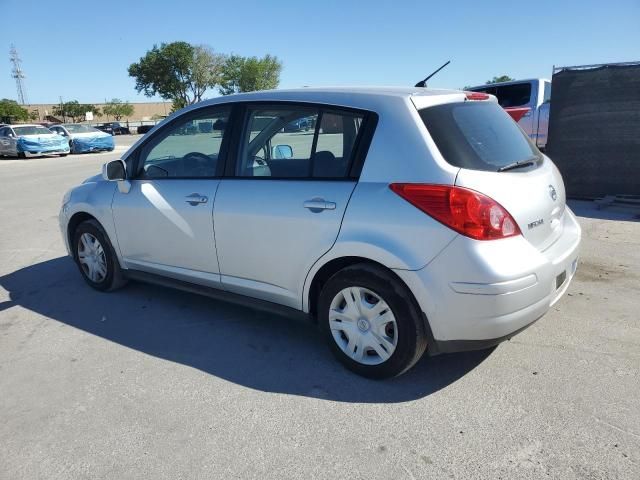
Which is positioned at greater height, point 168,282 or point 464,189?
point 464,189

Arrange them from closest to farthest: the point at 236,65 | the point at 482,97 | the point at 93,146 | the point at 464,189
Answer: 1. the point at 464,189
2. the point at 482,97
3. the point at 93,146
4. the point at 236,65

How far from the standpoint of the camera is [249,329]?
3891 millimetres

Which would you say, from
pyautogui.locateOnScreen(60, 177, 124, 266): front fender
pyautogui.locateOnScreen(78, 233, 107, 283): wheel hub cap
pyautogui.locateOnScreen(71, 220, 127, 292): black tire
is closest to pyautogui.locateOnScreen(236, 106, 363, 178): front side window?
pyautogui.locateOnScreen(60, 177, 124, 266): front fender

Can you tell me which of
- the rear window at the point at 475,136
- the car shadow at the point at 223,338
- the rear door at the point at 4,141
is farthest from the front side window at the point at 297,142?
the rear door at the point at 4,141

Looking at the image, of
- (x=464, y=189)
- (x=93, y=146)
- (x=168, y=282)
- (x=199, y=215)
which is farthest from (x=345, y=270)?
(x=93, y=146)

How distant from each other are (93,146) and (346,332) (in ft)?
86.5

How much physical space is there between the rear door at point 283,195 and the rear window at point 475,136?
473 mm

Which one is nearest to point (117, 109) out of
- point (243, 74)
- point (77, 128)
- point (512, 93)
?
point (243, 74)

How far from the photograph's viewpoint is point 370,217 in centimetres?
285

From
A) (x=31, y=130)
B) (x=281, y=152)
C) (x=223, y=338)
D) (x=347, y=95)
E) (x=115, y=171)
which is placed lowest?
(x=223, y=338)

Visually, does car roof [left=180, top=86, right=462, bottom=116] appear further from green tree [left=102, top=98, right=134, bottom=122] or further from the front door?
green tree [left=102, top=98, right=134, bottom=122]

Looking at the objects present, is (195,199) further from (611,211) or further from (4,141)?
(4,141)

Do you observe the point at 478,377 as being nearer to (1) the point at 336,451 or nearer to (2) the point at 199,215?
(1) the point at 336,451

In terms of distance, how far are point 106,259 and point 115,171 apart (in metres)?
0.88
